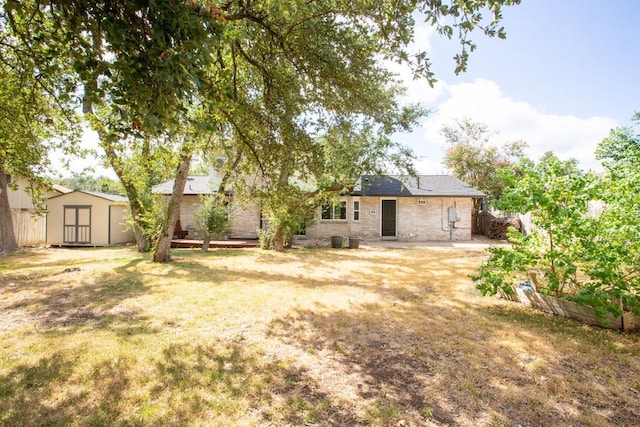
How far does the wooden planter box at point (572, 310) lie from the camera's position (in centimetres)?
459

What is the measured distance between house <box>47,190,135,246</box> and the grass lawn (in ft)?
39.6

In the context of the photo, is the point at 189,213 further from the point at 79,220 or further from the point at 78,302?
the point at 78,302

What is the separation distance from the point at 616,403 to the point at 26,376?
547cm

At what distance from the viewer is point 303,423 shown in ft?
8.53

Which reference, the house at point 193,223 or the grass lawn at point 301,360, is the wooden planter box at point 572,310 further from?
the house at point 193,223

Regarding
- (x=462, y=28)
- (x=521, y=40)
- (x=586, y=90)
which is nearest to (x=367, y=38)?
(x=462, y=28)

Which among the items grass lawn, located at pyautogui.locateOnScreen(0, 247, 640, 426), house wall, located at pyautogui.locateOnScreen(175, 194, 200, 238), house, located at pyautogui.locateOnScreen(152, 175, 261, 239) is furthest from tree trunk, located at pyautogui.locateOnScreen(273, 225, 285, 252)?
grass lawn, located at pyautogui.locateOnScreen(0, 247, 640, 426)

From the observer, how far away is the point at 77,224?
17.9 m

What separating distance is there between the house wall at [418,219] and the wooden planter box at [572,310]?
13.5 metres

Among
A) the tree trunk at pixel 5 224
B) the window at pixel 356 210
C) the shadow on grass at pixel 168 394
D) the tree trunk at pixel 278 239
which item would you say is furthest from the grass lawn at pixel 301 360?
the window at pixel 356 210

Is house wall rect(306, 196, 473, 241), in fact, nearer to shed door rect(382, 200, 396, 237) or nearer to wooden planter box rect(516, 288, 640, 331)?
shed door rect(382, 200, 396, 237)

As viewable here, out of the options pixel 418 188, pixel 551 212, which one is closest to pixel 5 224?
pixel 551 212

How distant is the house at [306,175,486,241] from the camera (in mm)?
19406

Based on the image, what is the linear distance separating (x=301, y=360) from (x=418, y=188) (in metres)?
17.9
